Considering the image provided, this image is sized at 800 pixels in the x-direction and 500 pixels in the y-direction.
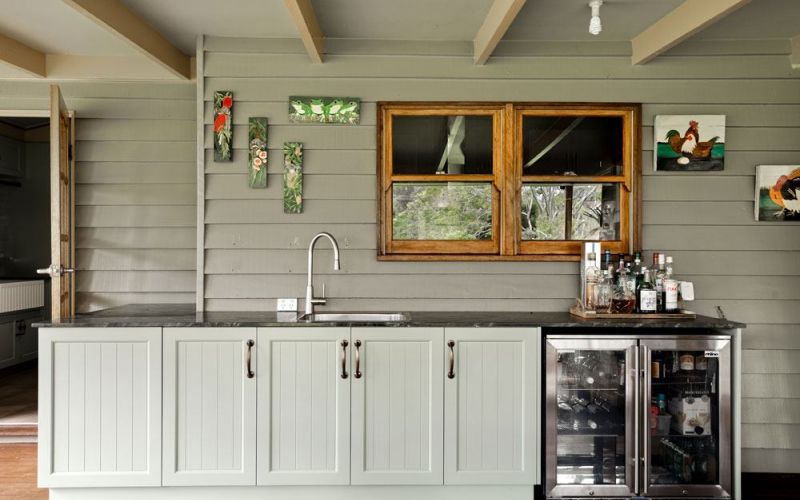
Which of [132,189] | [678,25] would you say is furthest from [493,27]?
[132,189]

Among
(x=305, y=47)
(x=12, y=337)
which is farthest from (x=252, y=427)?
(x=12, y=337)

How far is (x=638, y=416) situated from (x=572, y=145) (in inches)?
63.6

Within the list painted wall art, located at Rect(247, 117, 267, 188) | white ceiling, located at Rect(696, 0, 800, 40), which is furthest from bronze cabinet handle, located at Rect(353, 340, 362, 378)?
white ceiling, located at Rect(696, 0, 800, 40)

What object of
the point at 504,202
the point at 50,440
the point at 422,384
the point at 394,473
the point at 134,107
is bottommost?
the point at 394,473

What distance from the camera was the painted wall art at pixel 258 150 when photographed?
329cm

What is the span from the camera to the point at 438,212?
3385 millimetres

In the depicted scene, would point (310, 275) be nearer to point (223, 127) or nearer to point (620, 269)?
point (223, 127)

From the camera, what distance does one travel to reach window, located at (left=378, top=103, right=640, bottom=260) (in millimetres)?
3334

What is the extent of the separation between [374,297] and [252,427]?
40.0 inches

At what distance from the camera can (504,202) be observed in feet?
10.9

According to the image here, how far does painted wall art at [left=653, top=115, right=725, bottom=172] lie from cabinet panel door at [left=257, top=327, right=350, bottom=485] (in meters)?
2.24

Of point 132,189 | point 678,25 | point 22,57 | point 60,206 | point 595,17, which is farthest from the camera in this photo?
point 132,189

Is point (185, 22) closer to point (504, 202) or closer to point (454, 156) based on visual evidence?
point (454, 156)

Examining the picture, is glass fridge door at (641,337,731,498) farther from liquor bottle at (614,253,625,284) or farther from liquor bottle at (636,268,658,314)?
liquor bottle at (614,253,625,284)
